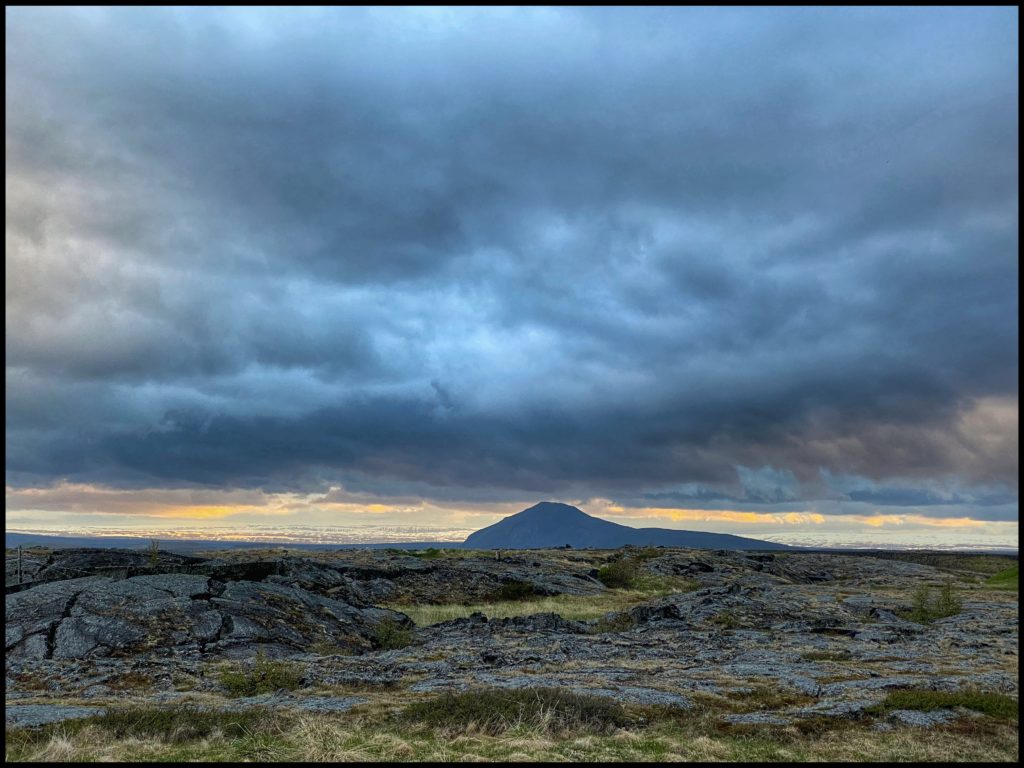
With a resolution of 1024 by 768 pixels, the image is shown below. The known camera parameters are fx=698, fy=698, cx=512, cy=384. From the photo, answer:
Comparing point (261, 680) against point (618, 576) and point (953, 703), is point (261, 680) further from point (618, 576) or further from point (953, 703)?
point (618, 576)

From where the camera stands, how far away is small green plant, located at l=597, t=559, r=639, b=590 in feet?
297

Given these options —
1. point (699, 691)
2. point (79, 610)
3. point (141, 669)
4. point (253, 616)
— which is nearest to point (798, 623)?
point (699, 691)

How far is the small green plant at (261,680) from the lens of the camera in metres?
25.2

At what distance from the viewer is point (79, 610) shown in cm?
3494

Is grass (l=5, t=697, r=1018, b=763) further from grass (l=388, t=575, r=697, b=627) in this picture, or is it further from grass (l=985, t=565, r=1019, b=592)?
grass (l=985, t=565, r=1019, b=592)

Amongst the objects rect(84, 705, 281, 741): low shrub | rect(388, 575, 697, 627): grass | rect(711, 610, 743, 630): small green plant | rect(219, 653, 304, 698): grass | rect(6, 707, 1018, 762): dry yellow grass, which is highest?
rect(6, 707, 1018, 762): dry yellow grass

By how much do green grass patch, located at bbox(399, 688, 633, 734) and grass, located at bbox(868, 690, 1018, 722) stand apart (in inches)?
323

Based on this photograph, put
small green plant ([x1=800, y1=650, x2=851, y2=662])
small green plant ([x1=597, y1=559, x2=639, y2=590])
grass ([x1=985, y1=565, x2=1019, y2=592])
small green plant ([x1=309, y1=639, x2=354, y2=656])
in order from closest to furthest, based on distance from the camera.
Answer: small green plant ([x1=800, y1=650, x2=851, y2=662])
small green plant ([x1=309, y1=639, x2=354, y2=656])
grass ([x1=985, y1=565, x2=1019, y2=592])
small green plant ([x1=597, y1=559, x2=639, y2=590])

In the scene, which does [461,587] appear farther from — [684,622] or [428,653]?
[428,653]

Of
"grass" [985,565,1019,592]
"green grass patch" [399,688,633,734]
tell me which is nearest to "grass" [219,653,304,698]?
"green grass patch" [399,688,633,734]

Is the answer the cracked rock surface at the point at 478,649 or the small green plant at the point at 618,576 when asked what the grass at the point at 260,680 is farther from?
the small green plant at the point at 618,576

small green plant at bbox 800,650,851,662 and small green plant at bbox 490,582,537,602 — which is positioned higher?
small green plant at bbox 800,650,851,662

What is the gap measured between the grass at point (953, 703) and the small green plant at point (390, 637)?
25.4 meters

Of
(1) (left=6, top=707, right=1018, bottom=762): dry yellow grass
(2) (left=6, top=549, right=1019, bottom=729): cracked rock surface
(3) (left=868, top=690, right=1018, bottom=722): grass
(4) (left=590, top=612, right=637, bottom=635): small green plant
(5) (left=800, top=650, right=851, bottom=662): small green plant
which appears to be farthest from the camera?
(4) (left=590, top=612, right=637, bottom=635): small green plant
